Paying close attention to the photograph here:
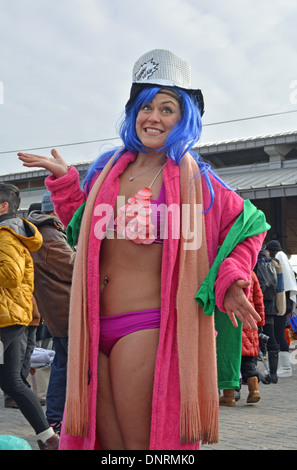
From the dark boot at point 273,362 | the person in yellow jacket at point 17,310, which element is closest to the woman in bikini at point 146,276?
the person in yellow jacket at point 17,310

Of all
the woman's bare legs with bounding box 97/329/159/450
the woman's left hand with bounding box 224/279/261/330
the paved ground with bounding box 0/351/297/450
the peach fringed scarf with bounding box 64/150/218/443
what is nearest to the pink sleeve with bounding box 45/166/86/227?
the peach fringed scarf with bounding box 64/150/218/443

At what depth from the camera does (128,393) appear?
230 cm

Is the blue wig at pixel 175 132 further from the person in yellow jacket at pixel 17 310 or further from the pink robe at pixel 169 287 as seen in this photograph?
the person in yellow jacket at pixel 17 310

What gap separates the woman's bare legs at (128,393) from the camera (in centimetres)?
229

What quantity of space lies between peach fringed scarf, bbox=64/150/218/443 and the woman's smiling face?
0.31m

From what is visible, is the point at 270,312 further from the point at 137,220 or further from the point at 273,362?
the point at 137,220

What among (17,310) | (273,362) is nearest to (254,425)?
(17,310)

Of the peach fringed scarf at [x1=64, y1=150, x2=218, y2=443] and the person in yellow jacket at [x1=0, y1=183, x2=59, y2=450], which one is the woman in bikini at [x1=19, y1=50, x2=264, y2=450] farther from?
the person in yellow jacket at [x1=0, y1=183, x2=59, y2=450]

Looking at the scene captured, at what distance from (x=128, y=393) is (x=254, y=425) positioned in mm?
3843

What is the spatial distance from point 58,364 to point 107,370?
2.77 meters

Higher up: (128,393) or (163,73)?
(163,73)

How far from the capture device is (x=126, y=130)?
2723 millimetres

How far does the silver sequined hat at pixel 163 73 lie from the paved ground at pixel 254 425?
308 centimetres

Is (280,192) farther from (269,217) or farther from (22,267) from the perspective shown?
(22,267)
